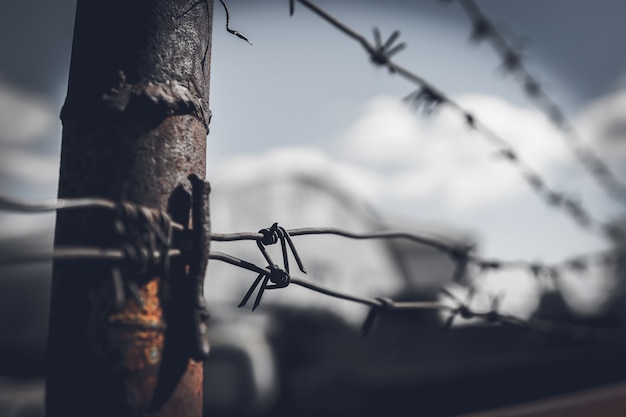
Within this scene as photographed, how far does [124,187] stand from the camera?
84cm

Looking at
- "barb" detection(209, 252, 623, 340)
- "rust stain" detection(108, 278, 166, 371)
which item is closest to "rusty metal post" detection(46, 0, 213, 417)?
"rust stain" detection(108, 278, 166, 371)

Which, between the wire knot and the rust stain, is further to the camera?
the wire knot

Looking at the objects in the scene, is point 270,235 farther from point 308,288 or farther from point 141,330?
point 141,330

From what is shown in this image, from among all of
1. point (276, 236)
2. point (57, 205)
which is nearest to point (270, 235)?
point (276, 236)

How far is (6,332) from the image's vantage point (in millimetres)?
8219

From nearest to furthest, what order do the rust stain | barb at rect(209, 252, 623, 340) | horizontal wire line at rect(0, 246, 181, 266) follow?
horizontal wire line at rect(0, 246, 181, 266) → the rust stain → barb at rect(209, 252, 623, 340)

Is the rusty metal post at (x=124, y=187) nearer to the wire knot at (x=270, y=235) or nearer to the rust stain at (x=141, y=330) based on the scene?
the rust stain at (x=141, y=330)

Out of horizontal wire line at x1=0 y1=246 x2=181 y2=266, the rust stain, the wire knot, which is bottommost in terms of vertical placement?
the rust stain

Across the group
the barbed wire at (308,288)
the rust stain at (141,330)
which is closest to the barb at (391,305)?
the barbed wire at (308,288)

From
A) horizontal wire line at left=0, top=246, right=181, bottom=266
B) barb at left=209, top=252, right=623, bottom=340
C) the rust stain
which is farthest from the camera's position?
barb at left=209, top=252, right=623, bottom=340

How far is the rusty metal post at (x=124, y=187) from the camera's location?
830 millimetres

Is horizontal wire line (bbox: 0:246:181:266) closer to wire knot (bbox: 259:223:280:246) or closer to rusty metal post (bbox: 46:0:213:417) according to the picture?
rusty metal post (bbox: 46:0:213:417)

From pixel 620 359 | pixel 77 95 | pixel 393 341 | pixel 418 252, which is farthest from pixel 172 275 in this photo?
pixel 418 252

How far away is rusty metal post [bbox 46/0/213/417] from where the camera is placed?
830 mm
